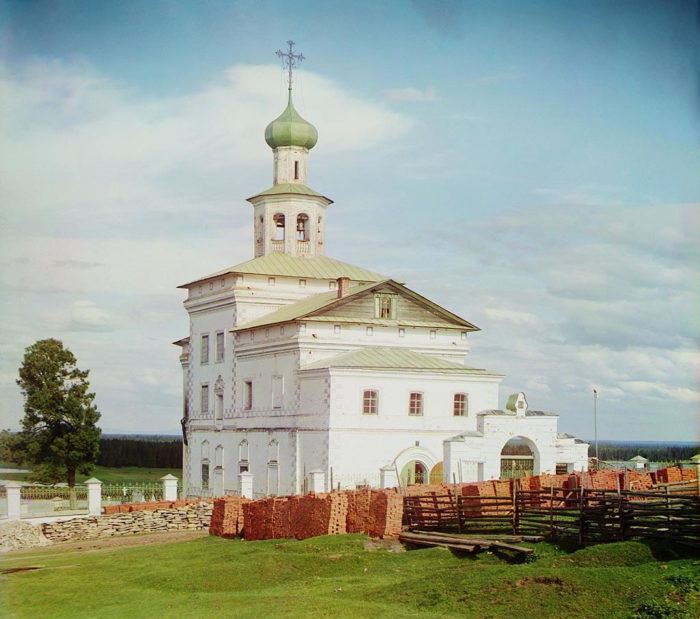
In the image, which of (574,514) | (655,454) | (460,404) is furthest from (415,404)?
(655,454)

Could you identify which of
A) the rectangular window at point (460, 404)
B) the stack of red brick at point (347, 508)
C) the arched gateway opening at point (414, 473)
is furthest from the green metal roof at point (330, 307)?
the stack of red brick at point (347, 508)

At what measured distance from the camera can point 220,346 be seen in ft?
174

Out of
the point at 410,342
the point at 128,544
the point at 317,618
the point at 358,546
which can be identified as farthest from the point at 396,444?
the point at 317,618

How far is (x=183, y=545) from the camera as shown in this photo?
32.9 meters

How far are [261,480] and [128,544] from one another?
40.4 ft

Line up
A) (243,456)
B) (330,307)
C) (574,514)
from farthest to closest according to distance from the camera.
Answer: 1. (243,456)
2. (330,307)
3. (574,514)

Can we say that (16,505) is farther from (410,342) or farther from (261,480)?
(410,342)

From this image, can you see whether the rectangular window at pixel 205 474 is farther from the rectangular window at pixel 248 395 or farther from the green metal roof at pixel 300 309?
the green metal roof at pixel 300 309

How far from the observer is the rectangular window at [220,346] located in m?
52.9

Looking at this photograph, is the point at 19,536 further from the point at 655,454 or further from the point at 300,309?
the point at 655,454

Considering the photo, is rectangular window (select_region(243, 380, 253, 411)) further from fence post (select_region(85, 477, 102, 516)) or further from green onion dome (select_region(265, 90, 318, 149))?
green onion dome (select_region(265, 90, 318, 149))

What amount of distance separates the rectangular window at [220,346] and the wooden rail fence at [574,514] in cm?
2382

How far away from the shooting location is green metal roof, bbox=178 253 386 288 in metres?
52.8

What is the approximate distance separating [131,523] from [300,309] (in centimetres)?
1397
